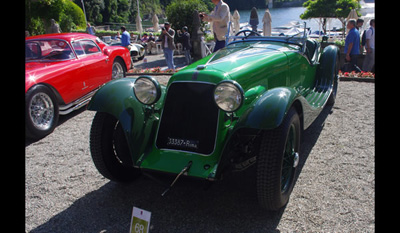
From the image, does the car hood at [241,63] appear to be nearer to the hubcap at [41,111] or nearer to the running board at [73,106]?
the hubcap at [41,111]

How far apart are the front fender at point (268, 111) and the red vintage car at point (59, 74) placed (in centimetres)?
355

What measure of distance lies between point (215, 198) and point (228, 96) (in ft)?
3.48

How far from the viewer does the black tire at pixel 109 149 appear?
3.07 m

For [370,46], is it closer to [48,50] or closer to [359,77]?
[359,77]

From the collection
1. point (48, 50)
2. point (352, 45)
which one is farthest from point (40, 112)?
point (352, 45)

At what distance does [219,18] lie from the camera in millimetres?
6715

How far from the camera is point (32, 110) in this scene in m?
4.81

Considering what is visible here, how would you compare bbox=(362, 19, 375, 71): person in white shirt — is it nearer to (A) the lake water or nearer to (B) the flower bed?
(B) the flower bed

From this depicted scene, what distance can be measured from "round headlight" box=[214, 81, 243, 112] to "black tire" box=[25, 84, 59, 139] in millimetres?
3329

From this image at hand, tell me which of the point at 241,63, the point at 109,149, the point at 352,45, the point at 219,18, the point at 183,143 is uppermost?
the point at 219,18

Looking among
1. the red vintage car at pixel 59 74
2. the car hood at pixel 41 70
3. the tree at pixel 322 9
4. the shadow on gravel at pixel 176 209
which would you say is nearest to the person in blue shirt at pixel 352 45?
the red vintage car at pixel 59 74
